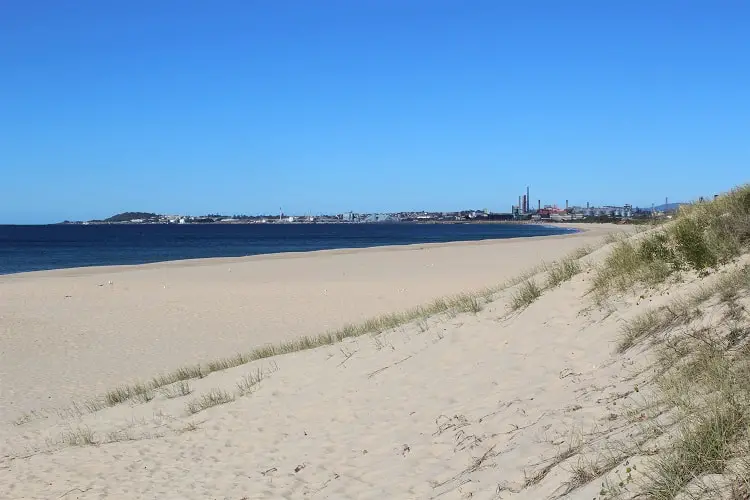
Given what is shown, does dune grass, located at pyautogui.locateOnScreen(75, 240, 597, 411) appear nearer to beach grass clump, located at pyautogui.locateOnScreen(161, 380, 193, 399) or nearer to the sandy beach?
beach grass clump, located at pyautogui.locateOnScreen(161, 380, 193, 399)

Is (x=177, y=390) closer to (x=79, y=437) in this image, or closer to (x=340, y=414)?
(x=79, y=437)

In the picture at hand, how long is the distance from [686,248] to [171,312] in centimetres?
1653

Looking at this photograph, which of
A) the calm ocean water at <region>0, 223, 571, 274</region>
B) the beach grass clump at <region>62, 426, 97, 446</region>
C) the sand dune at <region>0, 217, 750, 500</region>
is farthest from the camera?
the calm ocean water at <region>0, 223, 571, 274</region>

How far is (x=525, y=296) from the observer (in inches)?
413

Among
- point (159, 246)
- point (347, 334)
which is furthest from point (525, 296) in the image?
point (159, 246)

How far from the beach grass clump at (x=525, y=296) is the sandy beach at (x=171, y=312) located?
7421 mm

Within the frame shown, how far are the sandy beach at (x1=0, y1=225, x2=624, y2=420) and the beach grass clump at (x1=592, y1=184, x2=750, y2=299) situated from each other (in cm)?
908

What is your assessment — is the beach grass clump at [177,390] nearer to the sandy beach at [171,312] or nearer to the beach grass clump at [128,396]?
the beach grass clump at [128,396]

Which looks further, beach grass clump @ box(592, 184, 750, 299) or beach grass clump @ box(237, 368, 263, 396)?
beach grass clump @ box(237, 368, 263, 396)

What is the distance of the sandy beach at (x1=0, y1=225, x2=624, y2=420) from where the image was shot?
14.0 metres

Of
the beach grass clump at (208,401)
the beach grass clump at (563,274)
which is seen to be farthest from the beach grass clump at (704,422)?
the beach grass clump at (208,401)

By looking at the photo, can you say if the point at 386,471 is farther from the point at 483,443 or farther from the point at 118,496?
the point at 118,496

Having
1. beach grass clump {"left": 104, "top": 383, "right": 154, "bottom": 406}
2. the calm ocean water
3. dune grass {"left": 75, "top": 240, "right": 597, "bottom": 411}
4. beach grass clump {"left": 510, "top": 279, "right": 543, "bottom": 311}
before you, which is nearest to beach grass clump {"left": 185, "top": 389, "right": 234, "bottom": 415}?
dune grass {"left": 75, "top": 240, "right": 597, "bottom": 411}

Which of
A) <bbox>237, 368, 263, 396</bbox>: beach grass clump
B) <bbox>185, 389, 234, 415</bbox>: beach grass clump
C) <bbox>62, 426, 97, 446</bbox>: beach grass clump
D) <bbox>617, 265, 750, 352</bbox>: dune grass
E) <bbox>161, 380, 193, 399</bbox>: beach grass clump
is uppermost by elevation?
<bbox>617, 265, 750, 352</bbox>: dune grass
